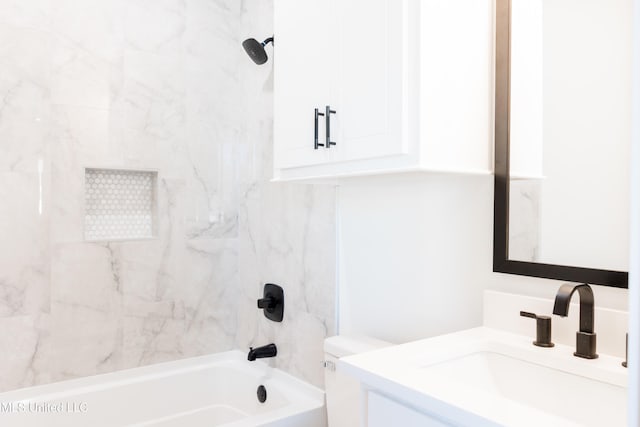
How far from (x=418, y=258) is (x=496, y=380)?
0.46m

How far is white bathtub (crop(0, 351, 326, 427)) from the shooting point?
1862 mm

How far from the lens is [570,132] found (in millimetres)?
1197

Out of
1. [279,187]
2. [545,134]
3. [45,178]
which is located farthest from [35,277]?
[545,134]

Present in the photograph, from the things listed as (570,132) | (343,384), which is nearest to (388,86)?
(570,132)

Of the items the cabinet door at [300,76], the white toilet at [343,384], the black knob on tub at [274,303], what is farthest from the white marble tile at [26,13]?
the white toilet at [343,384]

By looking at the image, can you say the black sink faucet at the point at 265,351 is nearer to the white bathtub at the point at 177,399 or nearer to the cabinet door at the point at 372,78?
the white bathtub at the point at 177,399

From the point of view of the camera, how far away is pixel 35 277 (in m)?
1.96

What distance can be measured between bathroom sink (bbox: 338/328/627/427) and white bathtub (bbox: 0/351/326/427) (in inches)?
33.3

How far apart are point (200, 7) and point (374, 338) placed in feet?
6.01

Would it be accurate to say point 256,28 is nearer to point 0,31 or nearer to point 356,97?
point 0,31

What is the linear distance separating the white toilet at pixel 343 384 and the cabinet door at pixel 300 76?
620mm

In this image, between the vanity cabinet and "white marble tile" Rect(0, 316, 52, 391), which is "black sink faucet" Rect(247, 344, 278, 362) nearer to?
"white marble tile" Rect(0, 316, 52, 391)

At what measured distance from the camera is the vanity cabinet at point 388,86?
3.67ft

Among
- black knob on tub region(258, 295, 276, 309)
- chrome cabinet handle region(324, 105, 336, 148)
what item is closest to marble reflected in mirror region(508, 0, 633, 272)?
chrome cabinet handle region(324, 105, 336, 148)
